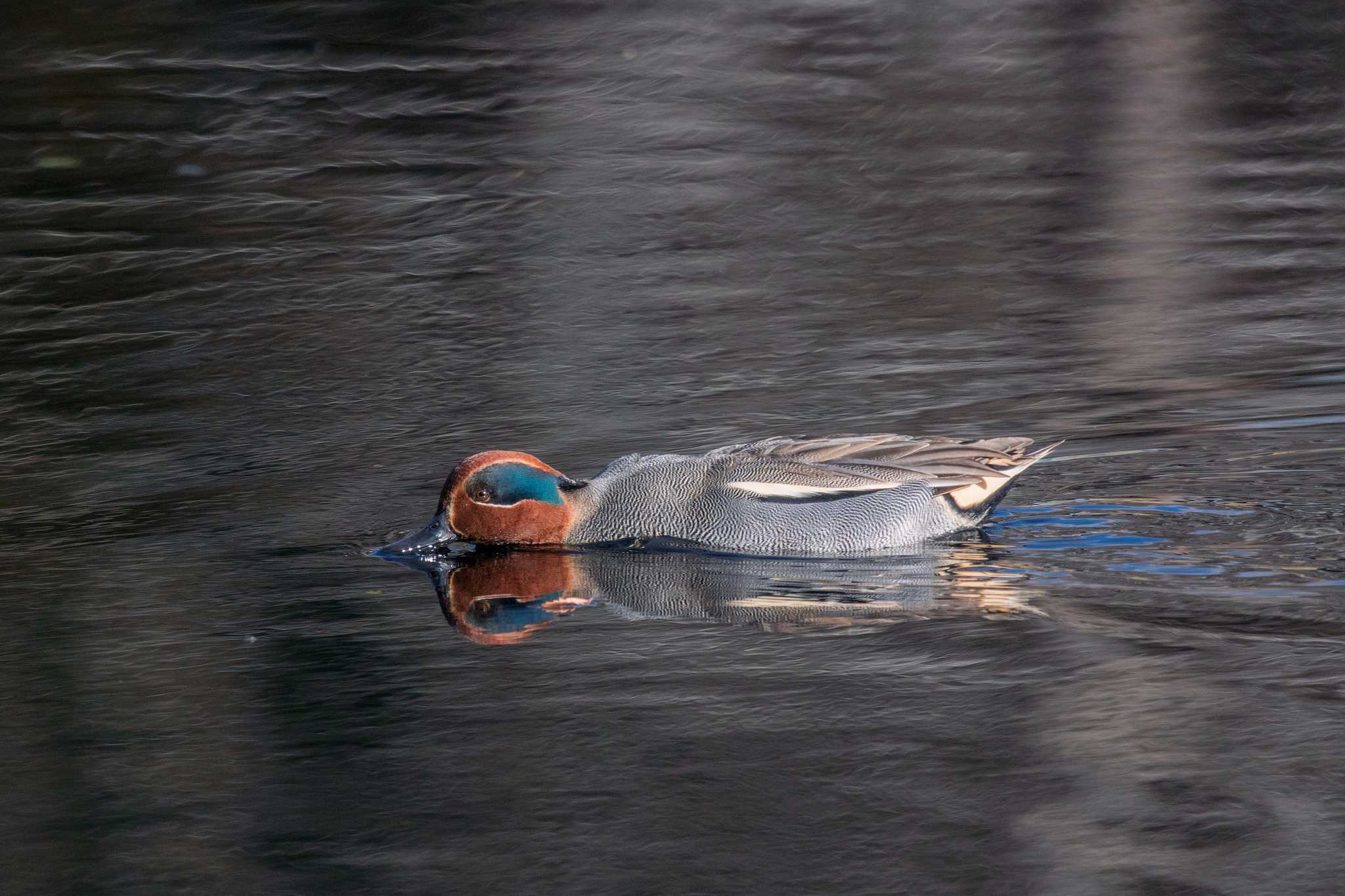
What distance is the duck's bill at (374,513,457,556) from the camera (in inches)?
293

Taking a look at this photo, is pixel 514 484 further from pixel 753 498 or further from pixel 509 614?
pixel 753 498

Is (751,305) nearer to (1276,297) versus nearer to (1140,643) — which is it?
(1276,297)

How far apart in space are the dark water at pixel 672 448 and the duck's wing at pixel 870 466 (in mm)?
262

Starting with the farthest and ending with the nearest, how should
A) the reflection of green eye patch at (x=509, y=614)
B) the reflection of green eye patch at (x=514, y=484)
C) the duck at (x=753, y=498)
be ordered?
the reflection of green eye patch at (x=514, y=484), the duck at (x=753, y=498), the reflection of green eye patch at (x=509, y=614)

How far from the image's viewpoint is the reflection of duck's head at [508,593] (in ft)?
21.6

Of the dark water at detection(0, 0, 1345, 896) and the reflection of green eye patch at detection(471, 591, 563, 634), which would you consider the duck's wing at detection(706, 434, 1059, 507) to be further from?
the reflection of green eye patch at detection(471, 591, 563, 634)

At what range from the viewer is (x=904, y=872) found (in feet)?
15.0

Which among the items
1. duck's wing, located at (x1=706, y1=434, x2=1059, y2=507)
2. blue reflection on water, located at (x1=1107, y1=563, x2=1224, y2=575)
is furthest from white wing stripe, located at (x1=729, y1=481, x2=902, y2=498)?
blue reflection on water, located at (x1=1107, y1=563, x2=1224, y2=575)

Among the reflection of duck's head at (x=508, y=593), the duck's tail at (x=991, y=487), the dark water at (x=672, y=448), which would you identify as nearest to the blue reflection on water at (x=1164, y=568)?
the dark water at (x=672, y=448)

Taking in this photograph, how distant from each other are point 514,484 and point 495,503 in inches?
4.4

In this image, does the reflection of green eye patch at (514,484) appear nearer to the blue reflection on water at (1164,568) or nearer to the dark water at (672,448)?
the dark water at (672,448)

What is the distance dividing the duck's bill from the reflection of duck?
0.20 ft

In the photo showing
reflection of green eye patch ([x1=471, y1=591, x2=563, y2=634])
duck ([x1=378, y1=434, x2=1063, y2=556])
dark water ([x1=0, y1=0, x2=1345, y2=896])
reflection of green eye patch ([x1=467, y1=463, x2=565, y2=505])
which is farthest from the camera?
reflection of green eye patch ([x1=467, y1=463, x2=565, y2=505])

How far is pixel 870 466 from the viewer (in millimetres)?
7297
